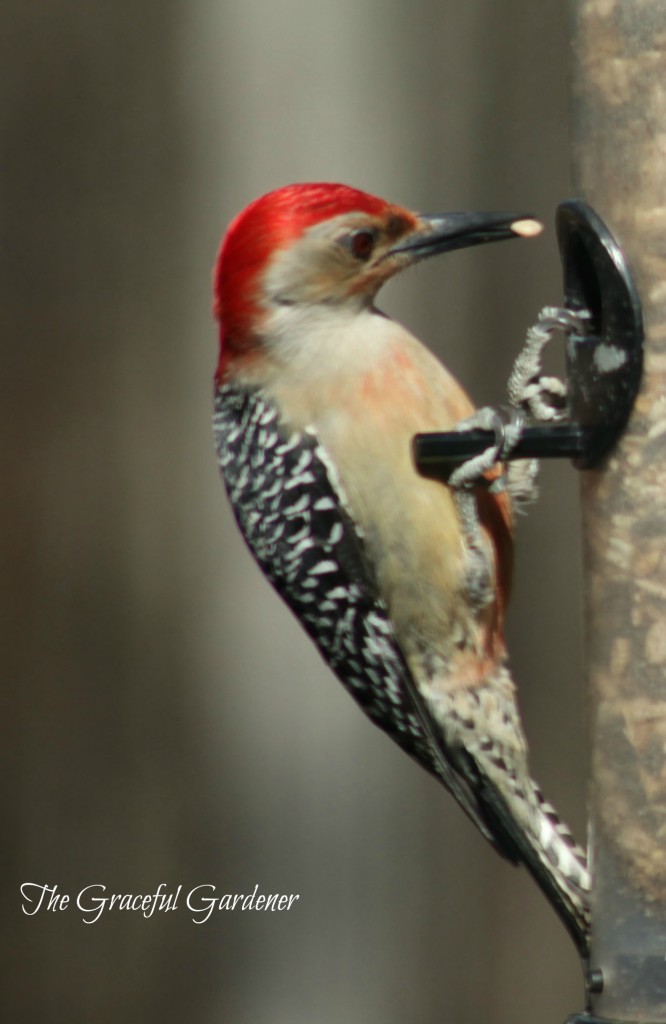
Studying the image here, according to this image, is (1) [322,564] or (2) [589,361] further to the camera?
(1) [322,564]

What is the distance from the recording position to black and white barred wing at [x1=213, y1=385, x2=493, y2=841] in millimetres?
3434

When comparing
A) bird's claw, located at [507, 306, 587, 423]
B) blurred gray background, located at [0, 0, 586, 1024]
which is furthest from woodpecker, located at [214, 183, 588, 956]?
blurred gray background, located at [0, 0, 586, 1024]

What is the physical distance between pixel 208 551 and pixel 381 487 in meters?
2.56

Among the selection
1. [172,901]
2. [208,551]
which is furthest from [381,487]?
[172,901]

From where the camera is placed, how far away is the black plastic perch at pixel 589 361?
116 inches

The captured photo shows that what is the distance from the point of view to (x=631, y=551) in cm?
303

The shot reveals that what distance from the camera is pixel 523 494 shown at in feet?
11.6

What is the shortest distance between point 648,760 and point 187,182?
336cm

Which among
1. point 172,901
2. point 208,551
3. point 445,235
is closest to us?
point 445,235

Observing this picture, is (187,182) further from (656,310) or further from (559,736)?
(656,310)

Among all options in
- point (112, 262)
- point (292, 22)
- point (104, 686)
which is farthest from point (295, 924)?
point (292, 22)

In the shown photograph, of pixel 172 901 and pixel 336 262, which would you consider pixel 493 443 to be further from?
pixel 172 901

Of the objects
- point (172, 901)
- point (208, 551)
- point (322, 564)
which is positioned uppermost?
point (322, 564)

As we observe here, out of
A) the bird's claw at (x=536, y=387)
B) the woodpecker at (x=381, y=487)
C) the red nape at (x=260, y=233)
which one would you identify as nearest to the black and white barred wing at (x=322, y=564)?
the woodpecker at (x=381, y=487)
